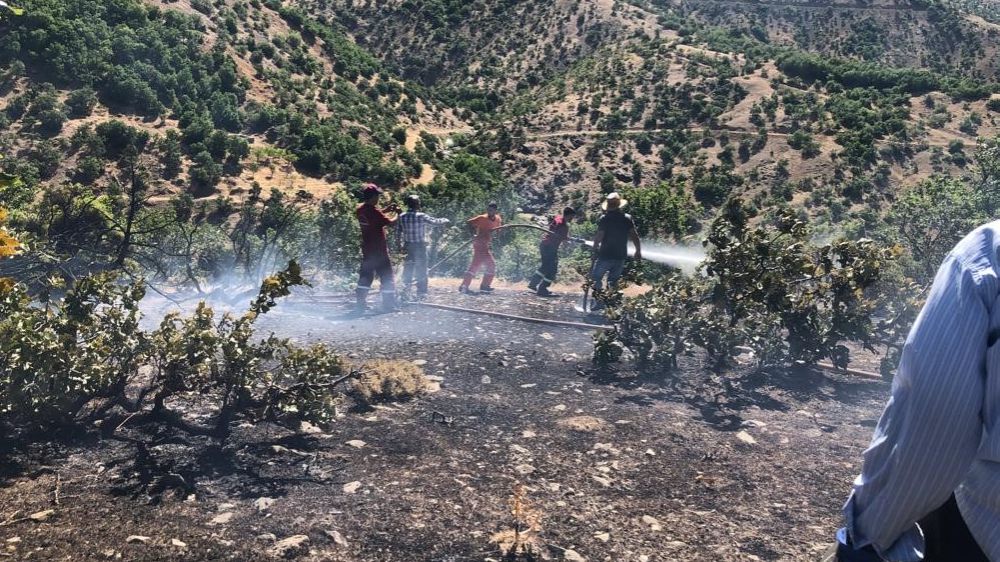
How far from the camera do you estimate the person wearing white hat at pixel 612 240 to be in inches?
402

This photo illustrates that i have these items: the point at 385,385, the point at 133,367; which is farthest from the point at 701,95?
the point at 133,367

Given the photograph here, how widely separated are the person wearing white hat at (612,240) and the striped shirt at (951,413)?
8412mm

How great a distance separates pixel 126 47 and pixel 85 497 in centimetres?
2981

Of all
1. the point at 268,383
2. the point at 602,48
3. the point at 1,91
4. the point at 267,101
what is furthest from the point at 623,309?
the point at 602,48

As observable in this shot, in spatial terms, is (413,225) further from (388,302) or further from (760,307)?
(760,307)

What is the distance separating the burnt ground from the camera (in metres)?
3.76

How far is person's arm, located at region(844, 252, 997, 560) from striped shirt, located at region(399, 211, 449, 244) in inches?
371

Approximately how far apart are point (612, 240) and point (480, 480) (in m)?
6.19

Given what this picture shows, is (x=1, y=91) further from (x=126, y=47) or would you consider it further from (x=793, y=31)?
(x=793, y=31)

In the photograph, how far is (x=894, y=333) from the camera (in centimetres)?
750

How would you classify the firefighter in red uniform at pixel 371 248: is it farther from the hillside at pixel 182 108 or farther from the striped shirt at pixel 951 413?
the hillside at pixel 182 108

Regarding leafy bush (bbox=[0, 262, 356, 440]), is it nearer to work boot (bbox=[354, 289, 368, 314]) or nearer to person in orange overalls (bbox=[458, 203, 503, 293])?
work boot (bbox=[354, 289, 368, 314])

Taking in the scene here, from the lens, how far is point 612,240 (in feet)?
33.8

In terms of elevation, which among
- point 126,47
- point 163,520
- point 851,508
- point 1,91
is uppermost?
point 126,47
